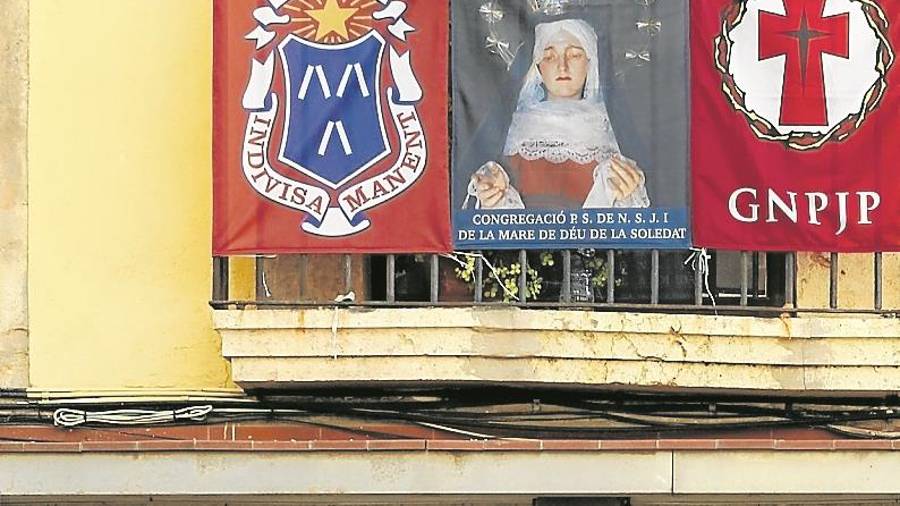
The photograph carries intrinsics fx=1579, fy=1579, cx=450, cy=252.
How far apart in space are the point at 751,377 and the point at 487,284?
1.56 meters

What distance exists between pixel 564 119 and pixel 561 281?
0.94 metres

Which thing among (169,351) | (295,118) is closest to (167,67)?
(295,118)

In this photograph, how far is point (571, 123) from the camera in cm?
868

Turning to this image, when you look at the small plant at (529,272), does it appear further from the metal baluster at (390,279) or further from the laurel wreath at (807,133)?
the laurel wreath at (807,133)

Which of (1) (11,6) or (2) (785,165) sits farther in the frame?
(1) (11,6)

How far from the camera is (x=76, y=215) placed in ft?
30.1

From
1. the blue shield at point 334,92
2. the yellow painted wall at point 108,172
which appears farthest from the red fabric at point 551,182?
the yellow painted wall at point 108,172

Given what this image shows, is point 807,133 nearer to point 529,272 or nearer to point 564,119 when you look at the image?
point 564,119

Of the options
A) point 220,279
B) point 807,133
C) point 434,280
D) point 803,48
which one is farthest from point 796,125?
point 220,279

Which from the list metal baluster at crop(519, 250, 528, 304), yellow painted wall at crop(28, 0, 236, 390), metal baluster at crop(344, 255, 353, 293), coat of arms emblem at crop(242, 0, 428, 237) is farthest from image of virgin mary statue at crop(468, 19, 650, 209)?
yellow painted wall at crop(28, 0, 236, 390)

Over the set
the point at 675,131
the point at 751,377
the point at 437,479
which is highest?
the point at 675,131

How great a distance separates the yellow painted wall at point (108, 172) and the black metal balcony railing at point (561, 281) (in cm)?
57

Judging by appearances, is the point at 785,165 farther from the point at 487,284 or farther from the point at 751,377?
the point at 487,284

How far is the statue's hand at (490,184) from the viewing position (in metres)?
8.70
